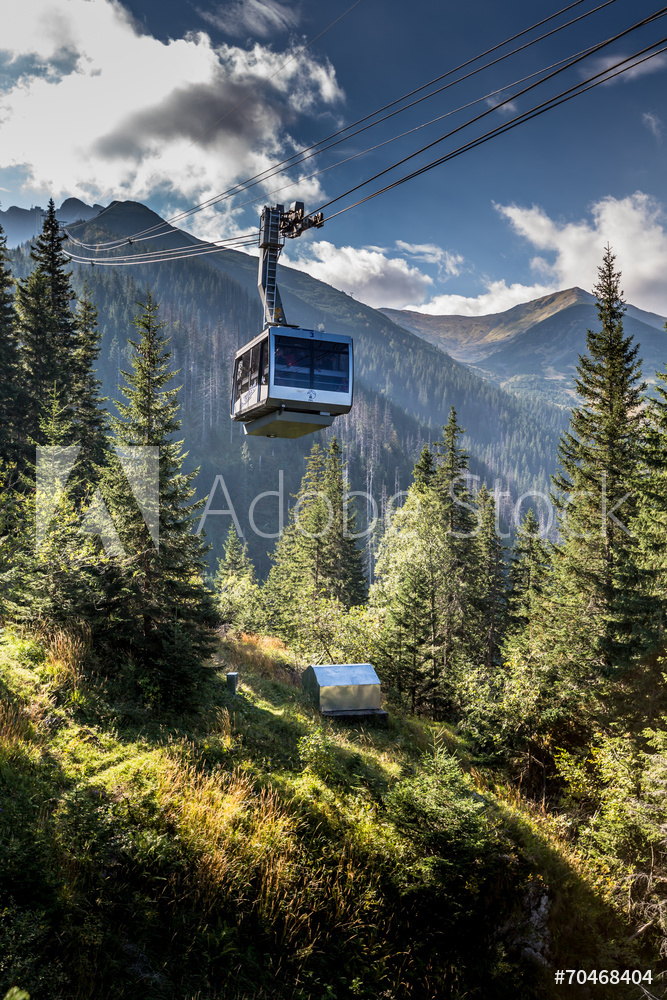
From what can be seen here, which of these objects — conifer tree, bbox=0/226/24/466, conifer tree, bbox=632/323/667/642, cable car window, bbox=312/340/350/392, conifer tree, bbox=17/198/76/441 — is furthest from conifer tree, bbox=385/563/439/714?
conifer tree, bbox=17/198/76/441

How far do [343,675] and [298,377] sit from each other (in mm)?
8798

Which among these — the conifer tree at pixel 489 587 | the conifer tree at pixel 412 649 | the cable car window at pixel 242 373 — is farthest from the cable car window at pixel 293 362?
the conifer tree at pixel 489 587

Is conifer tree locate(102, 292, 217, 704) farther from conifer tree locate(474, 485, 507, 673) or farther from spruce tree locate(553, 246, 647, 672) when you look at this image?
conifer tree locate(474, 485, 507, 673)

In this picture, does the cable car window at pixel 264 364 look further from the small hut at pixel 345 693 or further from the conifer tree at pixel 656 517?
the conifer tree at pixel 656 517

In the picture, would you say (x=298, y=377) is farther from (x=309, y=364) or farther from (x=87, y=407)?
A: (x=87, y=407)

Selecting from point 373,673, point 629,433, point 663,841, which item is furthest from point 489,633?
point 663,841

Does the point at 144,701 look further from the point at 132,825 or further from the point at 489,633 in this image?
the point at 489,633

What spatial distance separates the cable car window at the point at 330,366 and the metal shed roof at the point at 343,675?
8.31m

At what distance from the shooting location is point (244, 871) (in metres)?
5.49

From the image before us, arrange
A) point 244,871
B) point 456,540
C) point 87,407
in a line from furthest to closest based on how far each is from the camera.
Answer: point 456,540, point 87,407, point 244,871

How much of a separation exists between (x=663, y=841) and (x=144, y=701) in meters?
10.7

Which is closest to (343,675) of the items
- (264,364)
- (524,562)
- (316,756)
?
(316,756)

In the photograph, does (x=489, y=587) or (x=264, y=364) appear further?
(x=489, y=587)

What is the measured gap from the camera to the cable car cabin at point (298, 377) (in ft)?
40.1
